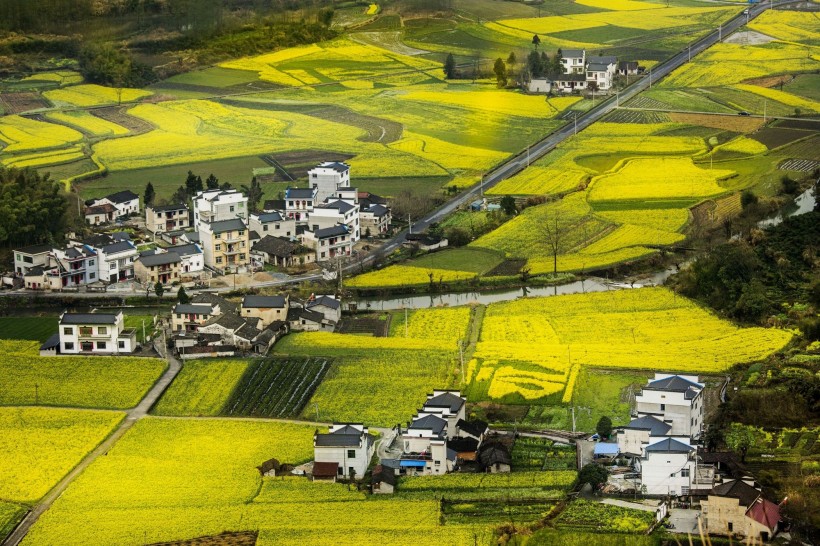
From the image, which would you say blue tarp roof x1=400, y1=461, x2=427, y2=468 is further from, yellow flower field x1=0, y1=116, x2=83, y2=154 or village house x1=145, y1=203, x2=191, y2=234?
yellow flower field x1=0, y1=116, x2=83, y2=154

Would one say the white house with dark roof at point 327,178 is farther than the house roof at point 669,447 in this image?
Yes

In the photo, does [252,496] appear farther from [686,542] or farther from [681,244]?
[681,244]

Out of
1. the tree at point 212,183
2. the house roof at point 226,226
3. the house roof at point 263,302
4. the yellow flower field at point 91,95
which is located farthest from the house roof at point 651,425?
the yellow flower field at point 91,95

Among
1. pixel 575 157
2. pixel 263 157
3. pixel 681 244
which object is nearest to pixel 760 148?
pixel 575 157

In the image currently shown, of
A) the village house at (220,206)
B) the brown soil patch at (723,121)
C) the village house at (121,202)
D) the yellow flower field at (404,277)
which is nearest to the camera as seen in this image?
the yellow flower field at (404,277)

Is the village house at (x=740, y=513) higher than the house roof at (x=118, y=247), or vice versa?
the village house at (x=740, y=513)

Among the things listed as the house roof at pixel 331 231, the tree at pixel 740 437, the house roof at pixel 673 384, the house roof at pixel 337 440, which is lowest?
the house roof at pixel 331 231

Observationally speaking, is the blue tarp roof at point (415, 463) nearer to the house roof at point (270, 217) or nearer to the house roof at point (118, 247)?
the house roof at point (118, 247)

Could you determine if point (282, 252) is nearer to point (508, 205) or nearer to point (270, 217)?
point (270, 217)
